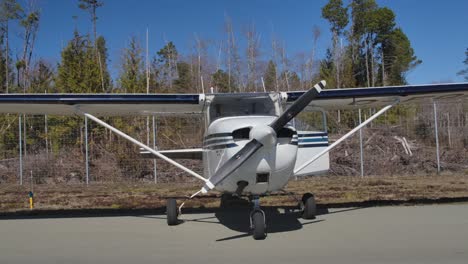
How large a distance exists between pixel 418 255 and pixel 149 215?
5944 millimetres

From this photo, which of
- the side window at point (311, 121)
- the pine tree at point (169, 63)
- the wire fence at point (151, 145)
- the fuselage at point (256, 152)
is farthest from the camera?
the pine tree at point (169, 63)

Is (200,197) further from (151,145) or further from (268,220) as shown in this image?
(151,145)

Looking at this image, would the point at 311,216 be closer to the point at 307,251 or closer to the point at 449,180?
the point at 307,251

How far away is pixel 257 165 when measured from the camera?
6.47 metres

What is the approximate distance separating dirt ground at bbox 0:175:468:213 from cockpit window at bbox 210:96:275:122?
363 cm

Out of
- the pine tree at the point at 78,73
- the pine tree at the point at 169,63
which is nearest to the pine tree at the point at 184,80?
the pine tree at the point at 169,63

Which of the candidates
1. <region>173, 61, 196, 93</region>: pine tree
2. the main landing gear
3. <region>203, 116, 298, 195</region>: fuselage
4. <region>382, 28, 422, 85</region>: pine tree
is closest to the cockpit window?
<region>203, 116, 298, 195</region>: fuselage

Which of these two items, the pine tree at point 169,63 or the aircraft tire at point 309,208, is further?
the pine tree at point 169,63

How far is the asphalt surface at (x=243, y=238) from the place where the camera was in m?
5.65

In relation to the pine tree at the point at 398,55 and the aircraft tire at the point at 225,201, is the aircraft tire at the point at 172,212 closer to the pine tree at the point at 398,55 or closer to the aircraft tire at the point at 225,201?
the aircraft tire at the point at 225,201

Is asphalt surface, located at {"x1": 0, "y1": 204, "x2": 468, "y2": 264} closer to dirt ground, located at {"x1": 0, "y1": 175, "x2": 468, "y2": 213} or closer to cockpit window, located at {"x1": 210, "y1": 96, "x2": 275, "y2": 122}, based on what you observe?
dirt ground, located at {"x1": 0, "y1": 175, "x2": 468, "y2": 213}

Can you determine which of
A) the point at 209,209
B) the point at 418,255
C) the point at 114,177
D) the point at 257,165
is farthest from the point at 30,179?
the point at 418,255

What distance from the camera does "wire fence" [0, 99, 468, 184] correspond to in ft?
56.4

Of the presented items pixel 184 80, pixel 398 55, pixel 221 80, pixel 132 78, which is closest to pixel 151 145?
pixel 132 78
